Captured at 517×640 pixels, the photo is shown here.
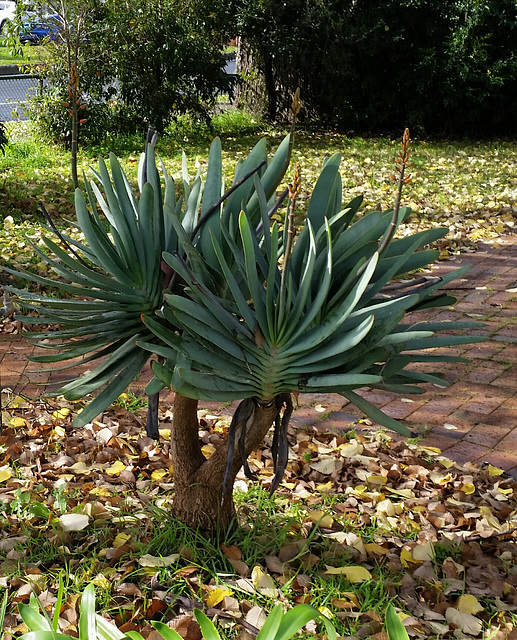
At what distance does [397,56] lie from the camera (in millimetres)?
13477

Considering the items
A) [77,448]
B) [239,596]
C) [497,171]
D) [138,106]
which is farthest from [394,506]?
[138,106]

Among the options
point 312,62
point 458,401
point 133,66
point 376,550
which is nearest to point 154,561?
point 376,550

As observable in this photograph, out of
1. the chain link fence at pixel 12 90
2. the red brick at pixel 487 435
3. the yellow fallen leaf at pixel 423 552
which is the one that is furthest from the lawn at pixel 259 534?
the chain link fence at pixel 12 90

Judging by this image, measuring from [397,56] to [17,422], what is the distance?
38.1 feet

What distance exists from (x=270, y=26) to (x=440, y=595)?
39.5 feet

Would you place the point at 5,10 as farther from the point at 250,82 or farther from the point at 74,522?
the point at 74,522

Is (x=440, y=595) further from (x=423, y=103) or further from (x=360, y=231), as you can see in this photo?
(x=423, y=103)

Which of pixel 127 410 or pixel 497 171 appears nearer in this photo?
pixel 127 410

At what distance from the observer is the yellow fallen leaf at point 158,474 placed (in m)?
3.26

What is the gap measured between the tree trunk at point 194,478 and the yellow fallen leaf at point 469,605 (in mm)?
822

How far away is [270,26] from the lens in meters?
13.1

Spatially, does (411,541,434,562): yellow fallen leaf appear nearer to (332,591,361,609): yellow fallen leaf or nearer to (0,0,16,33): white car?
(332,591,361,609): yellow fallen leaf

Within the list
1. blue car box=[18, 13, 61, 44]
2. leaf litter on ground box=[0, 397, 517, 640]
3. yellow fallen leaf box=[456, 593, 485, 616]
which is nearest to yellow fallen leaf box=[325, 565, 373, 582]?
leaf litter on ground box=[0, 397, 517, 640]

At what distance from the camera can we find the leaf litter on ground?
2.45 metres
